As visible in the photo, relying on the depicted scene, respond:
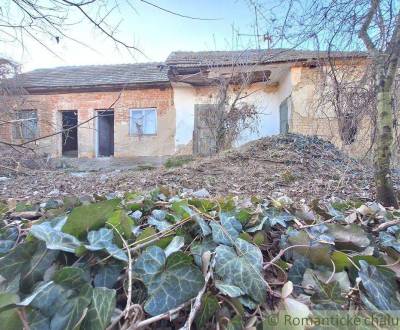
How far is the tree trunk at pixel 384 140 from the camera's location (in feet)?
7.70

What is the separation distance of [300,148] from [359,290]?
17.0 feet

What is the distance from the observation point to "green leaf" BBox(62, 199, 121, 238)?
59cm

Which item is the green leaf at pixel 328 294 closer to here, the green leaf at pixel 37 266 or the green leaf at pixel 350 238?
the green leaf at pixel 350 238

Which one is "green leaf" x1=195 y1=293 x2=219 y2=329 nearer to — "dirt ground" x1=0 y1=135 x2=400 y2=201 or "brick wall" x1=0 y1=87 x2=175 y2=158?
"dirt ground" x1=0 y1=135 x2=400 y2=201

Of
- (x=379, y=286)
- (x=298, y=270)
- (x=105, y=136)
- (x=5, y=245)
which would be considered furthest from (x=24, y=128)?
(x=105, y=136)

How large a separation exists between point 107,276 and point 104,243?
6 cm

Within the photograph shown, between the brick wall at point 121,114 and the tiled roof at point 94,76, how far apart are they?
0.29 metres

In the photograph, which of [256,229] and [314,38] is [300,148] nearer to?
[314,38]

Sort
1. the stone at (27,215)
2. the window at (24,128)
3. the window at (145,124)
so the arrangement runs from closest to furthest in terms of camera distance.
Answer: the stone at (27,215), the window at (24,128), the window at (145,124)

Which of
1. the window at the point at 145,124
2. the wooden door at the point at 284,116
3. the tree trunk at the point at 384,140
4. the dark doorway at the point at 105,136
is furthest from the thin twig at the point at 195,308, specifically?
the dark doorway at the point at 105,136

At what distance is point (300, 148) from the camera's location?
550 cm

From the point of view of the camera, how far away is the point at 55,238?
0.55 m

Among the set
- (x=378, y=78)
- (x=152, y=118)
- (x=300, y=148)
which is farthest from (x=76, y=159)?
(x=378, y=78)

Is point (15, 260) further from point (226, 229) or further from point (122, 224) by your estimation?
point (226, 229)
